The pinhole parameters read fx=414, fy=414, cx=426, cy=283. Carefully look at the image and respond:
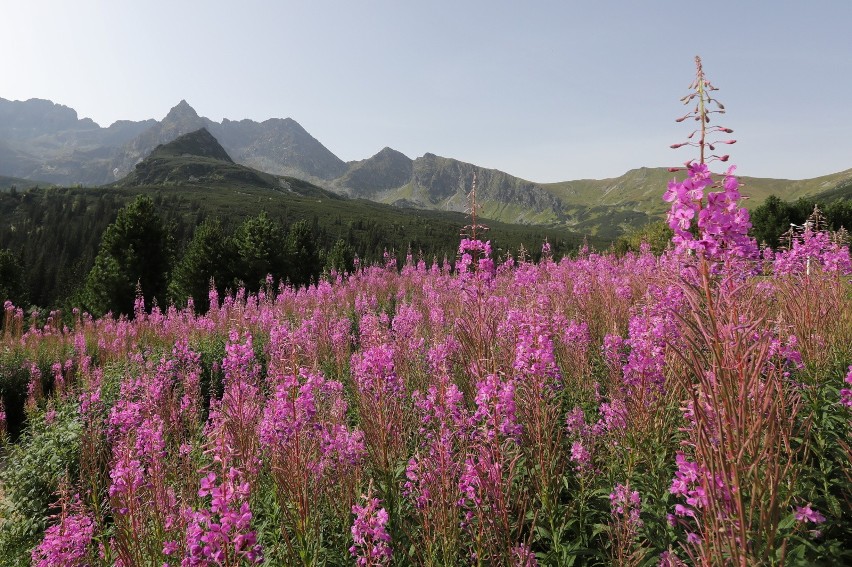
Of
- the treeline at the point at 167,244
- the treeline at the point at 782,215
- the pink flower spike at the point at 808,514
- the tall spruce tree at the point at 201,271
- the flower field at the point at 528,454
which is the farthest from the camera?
the treeline at the point at 782,215

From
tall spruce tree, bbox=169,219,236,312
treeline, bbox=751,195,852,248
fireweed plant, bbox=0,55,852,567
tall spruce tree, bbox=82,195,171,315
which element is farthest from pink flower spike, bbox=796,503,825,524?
treeline, bbox=751,195,852,248

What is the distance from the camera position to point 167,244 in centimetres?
3100

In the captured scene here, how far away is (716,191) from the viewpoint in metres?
1.84

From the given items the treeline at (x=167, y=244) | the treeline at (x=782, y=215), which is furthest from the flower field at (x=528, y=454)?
the treeline at (x=782, y=215)

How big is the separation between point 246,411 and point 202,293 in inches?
1211

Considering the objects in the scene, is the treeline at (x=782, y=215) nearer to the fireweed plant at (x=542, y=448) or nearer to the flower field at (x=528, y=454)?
the flower field at (x=528, y=454)

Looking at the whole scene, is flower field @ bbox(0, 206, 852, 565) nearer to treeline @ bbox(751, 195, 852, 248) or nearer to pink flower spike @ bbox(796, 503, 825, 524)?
pink flower spike @ bbox(796, 503, 825, 524)

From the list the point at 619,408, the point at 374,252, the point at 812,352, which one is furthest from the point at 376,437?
the point at 374,252

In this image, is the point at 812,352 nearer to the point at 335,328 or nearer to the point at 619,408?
the point at 619,408

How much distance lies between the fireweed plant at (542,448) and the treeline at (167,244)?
2.98m

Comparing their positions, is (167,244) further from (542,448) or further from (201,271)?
(542,448)

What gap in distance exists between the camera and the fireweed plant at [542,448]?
69.7 inches

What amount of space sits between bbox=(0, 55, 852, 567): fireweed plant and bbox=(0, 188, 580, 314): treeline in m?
2.98

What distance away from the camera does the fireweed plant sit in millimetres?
1771
